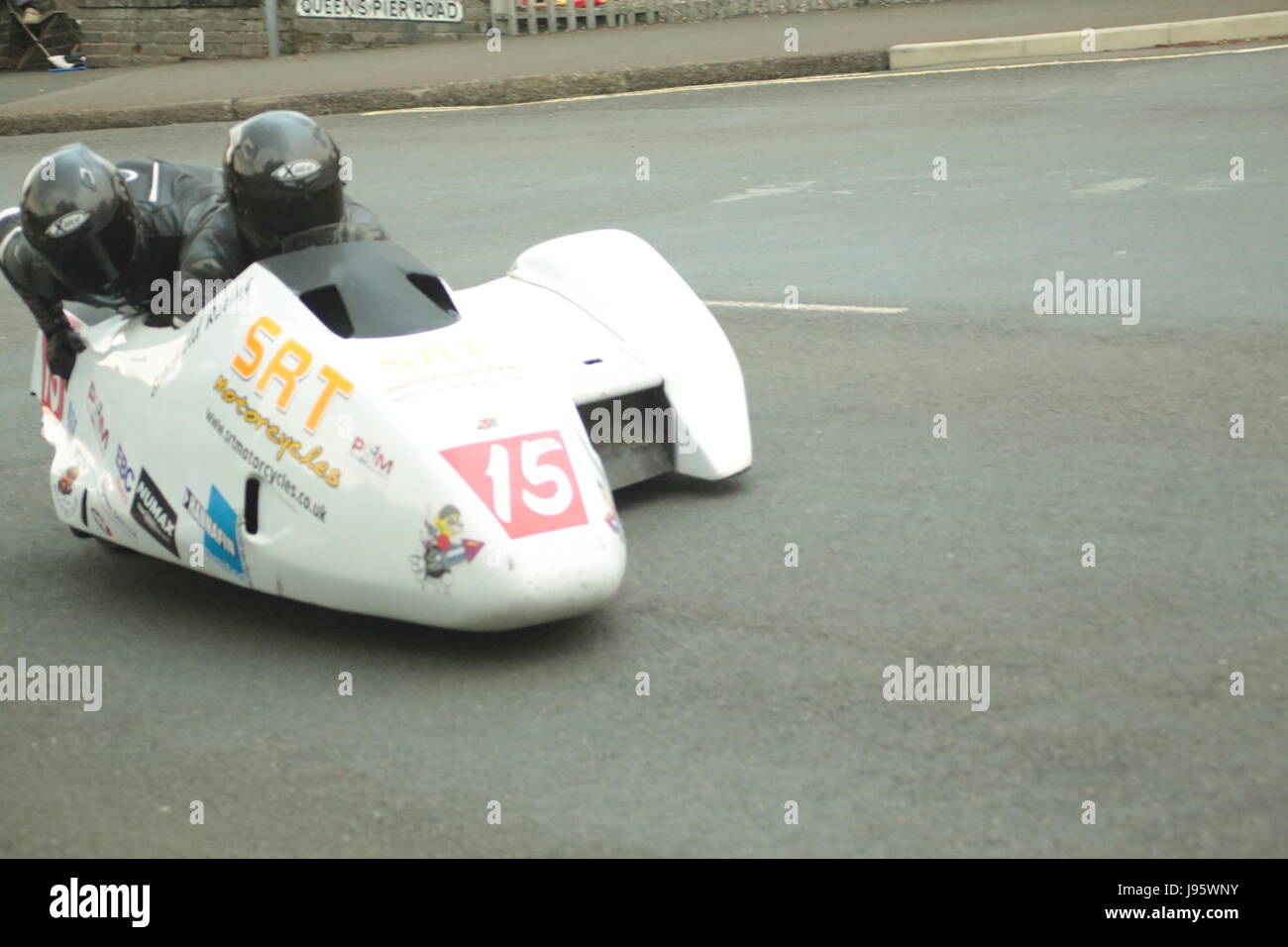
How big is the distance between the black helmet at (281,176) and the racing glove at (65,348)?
765 millimetres

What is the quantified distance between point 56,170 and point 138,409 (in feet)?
2.44

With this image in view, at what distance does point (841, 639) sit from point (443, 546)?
102 cm

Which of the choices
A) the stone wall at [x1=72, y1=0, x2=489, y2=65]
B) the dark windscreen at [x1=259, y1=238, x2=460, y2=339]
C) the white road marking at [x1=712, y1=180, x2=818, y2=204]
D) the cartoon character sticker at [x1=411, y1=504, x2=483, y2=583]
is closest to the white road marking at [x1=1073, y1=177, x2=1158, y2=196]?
the white road marking at [x1=712, y1=180, x2=818, y2=204]

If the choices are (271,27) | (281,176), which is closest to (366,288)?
(281,176)

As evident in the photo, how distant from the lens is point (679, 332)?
19.6ft

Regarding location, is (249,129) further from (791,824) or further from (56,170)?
(791,824)

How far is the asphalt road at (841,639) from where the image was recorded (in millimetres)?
3750

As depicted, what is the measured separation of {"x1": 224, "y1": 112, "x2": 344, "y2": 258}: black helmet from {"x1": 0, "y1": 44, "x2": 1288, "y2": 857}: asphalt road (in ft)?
3.54

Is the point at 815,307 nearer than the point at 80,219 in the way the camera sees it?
No

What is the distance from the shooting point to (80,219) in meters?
5.26

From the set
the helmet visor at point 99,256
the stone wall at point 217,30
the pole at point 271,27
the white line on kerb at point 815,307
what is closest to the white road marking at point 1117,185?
the white line on kerb at point 815,307

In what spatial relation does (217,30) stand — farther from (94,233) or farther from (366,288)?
(366,288)

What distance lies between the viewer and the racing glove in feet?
18.4
